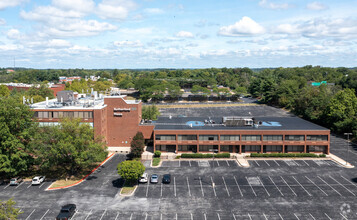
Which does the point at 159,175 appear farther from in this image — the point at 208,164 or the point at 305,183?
the point at 305,183

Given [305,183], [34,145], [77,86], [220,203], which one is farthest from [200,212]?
[77,86]

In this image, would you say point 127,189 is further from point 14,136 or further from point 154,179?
point 14,136

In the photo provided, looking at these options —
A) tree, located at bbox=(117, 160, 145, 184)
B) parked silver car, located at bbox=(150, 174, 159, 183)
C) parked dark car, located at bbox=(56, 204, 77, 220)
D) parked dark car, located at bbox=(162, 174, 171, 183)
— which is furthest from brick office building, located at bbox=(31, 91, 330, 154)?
parked dark car, located at bbox=(56, 204, 77, 220)

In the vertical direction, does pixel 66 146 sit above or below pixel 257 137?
above

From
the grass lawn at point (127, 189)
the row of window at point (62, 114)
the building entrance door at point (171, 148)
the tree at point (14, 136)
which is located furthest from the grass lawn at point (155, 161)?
the tree at point (14, 136)

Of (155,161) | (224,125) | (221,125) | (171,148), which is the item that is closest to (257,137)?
(224,125)
